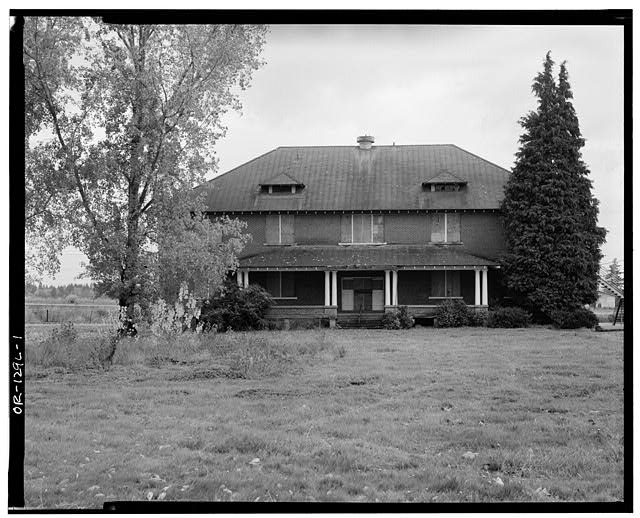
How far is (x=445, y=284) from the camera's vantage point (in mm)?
16844

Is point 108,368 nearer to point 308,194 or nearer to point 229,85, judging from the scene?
point 229,85

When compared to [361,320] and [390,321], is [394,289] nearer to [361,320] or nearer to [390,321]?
[390,321]

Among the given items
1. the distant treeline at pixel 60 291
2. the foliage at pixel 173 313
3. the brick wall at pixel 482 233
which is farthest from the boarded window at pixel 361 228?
the distant treeline at pixel 60 291

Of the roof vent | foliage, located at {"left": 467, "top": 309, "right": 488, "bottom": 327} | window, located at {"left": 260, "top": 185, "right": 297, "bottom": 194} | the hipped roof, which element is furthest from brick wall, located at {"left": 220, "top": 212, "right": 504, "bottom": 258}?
the roof vent

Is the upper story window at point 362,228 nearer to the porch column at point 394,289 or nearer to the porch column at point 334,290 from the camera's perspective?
the porch column at point 394,289

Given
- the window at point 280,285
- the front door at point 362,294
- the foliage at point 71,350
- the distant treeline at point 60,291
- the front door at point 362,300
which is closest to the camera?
the distant treeline at point 60,291

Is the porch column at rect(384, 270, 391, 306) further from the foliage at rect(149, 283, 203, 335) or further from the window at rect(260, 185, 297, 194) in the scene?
the foliage at rect(149, 283, 203, 335)

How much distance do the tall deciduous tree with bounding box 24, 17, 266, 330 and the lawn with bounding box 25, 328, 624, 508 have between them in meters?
1.41

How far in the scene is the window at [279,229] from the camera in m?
15.3

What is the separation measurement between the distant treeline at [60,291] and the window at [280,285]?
18.9ft

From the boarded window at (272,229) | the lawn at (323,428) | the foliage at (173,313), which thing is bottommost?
the lawn at (323,428)

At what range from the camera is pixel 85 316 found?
306 inches

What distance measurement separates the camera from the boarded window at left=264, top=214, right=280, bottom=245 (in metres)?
15.3

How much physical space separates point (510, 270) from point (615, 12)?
13.0m
